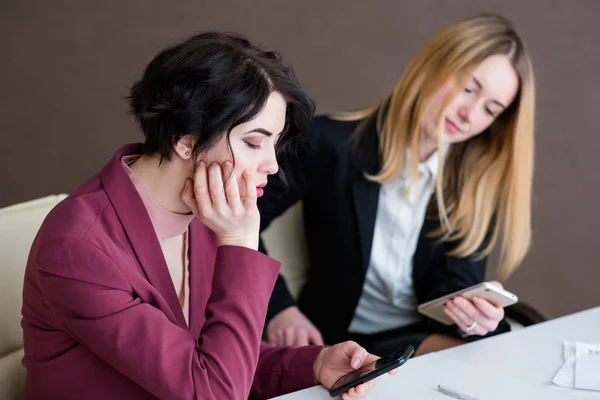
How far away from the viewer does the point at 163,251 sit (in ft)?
4.41

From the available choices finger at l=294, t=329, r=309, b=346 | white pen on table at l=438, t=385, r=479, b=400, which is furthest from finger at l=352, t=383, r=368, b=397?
finger at l=294, t=329, r=309, b=346

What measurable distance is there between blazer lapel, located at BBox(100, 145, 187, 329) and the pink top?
34 millimetres

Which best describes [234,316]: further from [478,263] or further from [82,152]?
[82,152]

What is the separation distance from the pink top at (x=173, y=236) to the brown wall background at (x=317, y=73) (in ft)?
4.24

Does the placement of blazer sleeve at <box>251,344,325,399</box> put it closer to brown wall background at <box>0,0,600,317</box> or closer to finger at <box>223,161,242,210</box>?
finger at <box>223,161,242,210</box>

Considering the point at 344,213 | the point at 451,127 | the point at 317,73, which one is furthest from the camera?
the point at 317,73

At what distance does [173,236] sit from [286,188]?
69 cm

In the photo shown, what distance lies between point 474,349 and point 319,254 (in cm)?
79

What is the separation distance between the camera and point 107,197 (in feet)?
3.92

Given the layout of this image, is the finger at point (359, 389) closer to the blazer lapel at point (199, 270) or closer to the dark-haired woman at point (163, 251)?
the dark-haired woman at point (163, 251)

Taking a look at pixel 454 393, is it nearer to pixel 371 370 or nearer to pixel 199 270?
pixel 371 370

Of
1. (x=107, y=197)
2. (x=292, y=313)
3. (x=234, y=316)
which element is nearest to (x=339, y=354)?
(x=234, y=316)

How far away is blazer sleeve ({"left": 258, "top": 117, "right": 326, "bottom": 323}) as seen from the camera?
202cm

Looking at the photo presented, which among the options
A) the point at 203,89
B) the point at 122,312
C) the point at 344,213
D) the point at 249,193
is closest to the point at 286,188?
the point at 344,213
